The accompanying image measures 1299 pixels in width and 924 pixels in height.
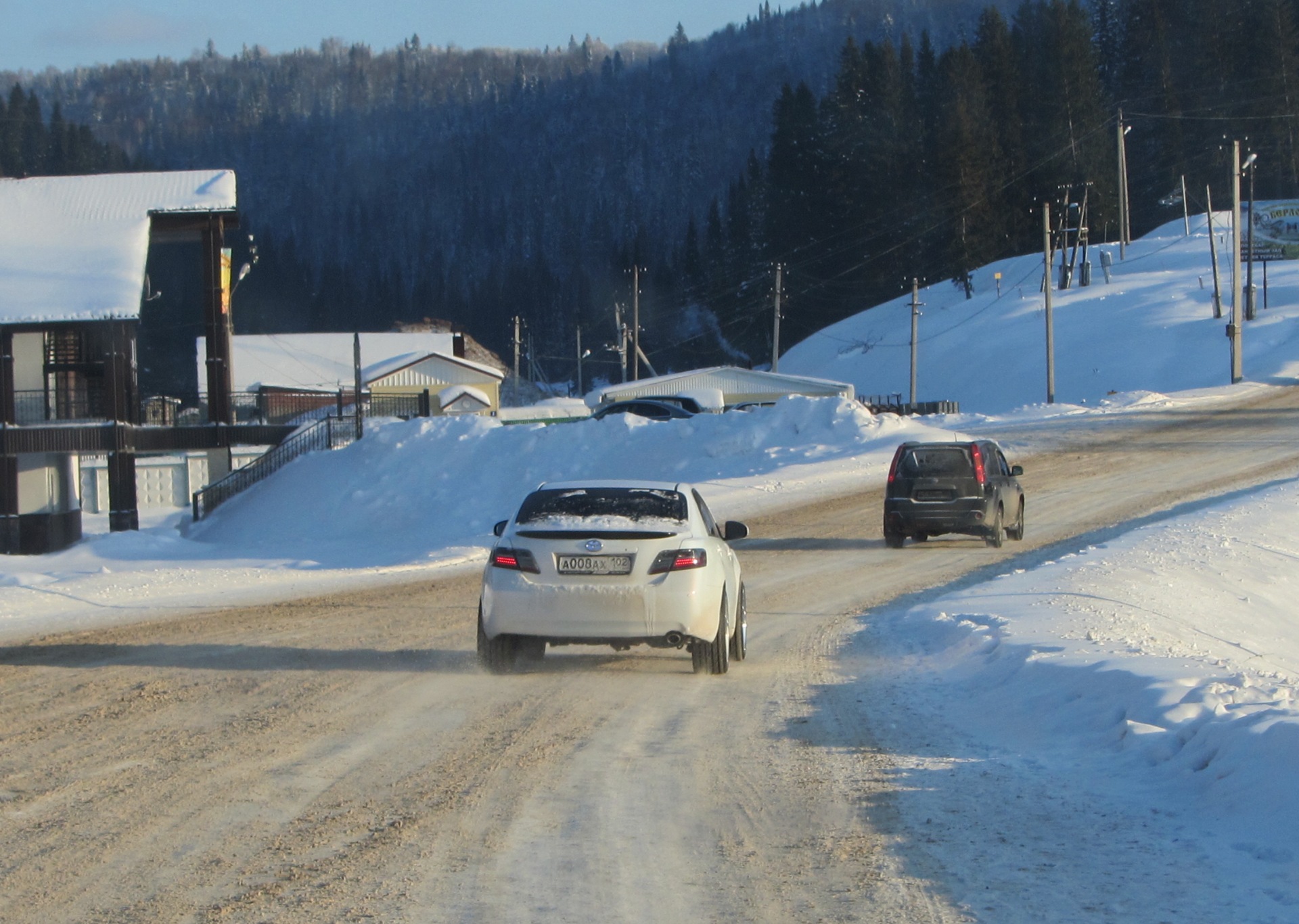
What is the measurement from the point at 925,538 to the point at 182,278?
115 meters

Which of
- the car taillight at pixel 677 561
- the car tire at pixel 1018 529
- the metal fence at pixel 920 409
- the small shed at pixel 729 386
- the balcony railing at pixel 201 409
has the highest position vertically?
Answer: the small shed at pixel 729 386

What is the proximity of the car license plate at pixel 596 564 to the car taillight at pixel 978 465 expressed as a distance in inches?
455

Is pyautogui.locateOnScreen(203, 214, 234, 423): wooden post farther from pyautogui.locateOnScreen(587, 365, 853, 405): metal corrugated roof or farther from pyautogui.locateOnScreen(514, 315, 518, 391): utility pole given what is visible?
pyautogui.locateOnScreen(514, 315, 518, 391): utility pole

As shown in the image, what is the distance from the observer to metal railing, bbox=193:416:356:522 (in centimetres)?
3972

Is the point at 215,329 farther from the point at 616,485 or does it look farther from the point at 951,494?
the point at 616,485

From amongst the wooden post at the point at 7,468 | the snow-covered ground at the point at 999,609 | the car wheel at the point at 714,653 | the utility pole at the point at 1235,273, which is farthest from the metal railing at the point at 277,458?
the utility pole at the point at 1235,273

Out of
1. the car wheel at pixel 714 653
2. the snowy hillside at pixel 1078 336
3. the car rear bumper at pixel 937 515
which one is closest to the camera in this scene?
the car wheel at pixel 714 653

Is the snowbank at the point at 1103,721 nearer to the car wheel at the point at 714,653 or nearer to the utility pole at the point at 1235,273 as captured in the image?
the car wheel at the point at 714,653

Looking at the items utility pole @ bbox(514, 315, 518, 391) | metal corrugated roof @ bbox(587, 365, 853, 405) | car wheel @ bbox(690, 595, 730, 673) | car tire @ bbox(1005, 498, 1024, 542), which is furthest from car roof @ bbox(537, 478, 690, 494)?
utility pole @ bbox(514, 315, 518, 391)

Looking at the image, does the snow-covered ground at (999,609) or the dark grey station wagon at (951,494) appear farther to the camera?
the dark grey station wagon at (951,494)

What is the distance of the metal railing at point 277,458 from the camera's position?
39719mm

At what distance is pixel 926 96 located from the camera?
121938mm

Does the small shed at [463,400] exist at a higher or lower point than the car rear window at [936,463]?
higher

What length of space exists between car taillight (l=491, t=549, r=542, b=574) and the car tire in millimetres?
12870
